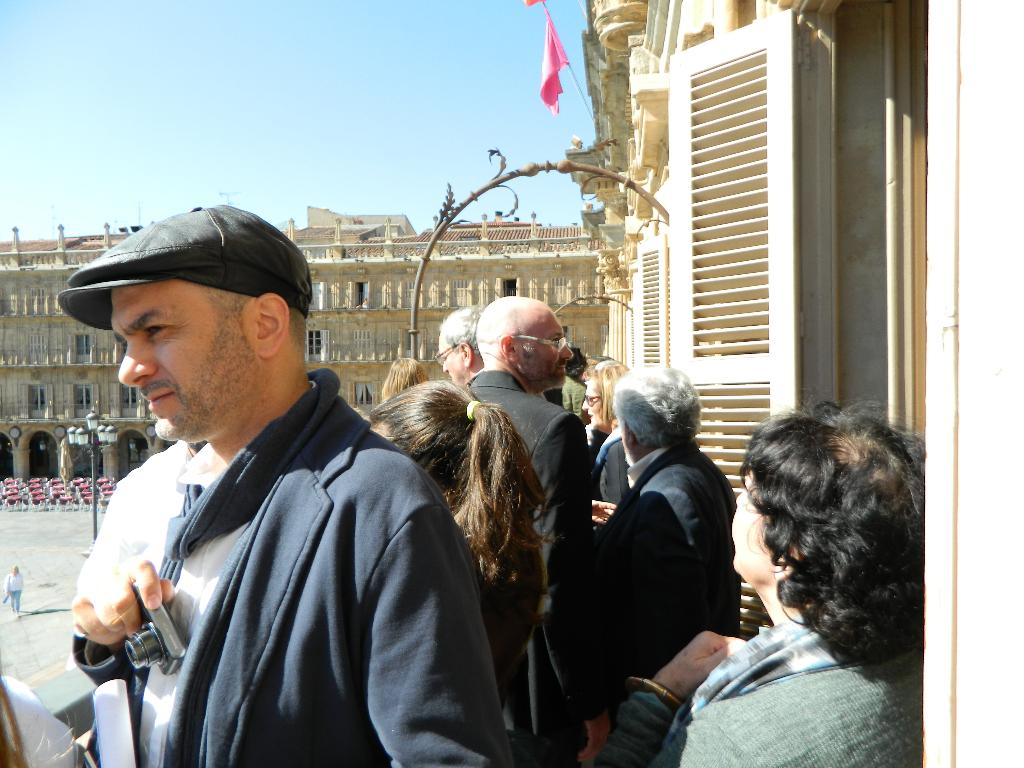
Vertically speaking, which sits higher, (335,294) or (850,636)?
(335,294)

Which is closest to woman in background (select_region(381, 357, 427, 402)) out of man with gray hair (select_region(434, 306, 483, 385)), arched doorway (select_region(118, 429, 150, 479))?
man with gray hair (select_region(434, 306, 483, 385))

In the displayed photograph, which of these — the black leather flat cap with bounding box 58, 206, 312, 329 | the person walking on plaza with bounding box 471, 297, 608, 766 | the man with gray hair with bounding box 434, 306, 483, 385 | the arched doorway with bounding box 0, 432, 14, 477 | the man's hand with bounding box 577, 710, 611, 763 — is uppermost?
the black leather flat cap with bounding box 58, 206, 312, 329

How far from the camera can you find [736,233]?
3.16 m

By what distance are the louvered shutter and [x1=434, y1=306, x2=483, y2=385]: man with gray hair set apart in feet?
2.62

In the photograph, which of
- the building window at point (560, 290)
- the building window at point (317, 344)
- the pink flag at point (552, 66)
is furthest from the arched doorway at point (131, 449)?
the pink flag at point (552, 66)

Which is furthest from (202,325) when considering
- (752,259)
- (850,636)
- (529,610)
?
(752,259)

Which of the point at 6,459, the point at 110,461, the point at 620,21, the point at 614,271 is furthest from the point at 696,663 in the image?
the point at 6,459

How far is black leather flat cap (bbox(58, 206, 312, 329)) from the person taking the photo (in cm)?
135

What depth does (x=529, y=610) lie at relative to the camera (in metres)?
2.01

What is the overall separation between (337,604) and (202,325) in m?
0.50

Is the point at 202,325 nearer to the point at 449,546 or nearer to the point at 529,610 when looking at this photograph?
the point at 449,546

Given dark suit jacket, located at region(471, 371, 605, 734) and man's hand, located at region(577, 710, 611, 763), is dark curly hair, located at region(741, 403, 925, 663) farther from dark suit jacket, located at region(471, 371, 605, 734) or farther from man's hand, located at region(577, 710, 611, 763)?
man's hand, located at region(577, 710, 611, 763)

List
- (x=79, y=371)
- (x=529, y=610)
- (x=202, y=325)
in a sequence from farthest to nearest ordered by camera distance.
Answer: (x=79, y=371) < (x=529, y=610) < (x=202, y=325)

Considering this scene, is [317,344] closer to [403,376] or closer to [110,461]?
[110,461]
